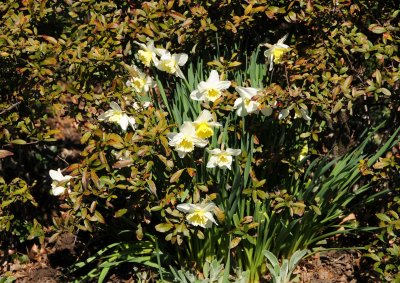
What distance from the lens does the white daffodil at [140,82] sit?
110 inches

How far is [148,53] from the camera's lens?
276 centimetres

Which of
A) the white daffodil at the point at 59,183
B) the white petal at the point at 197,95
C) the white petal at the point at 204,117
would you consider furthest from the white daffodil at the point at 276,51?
the white daffodil at the point at 59,183

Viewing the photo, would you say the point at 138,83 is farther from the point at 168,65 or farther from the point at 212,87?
the point at 212,87

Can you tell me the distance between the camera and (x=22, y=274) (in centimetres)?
339

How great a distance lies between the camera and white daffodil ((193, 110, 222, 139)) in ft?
8.05

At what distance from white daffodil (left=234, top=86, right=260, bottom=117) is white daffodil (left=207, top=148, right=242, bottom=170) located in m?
0.22

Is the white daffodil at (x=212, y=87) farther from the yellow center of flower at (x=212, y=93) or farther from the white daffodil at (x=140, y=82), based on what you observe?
the white daffodil at (x=140, y=82)

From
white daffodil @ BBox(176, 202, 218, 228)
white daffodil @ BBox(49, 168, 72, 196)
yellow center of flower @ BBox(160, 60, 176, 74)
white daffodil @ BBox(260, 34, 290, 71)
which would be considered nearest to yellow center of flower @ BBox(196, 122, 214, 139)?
white daffodil @ BBox(176, 202, 218, 228)

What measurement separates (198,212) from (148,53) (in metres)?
0.86

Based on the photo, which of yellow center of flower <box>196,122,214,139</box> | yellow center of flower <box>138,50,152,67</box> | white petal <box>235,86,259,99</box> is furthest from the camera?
yellow center of flower <box>138,50,152,67</box>

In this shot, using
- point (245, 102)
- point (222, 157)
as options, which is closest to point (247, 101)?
Answer: point (245, 102)

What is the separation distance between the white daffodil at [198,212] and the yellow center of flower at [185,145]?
10.4 inches

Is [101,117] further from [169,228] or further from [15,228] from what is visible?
[15,228]

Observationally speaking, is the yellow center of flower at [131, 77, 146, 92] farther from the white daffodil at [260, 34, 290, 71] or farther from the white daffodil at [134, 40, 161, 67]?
the white daffodil at [260, 34, 290, 71]
